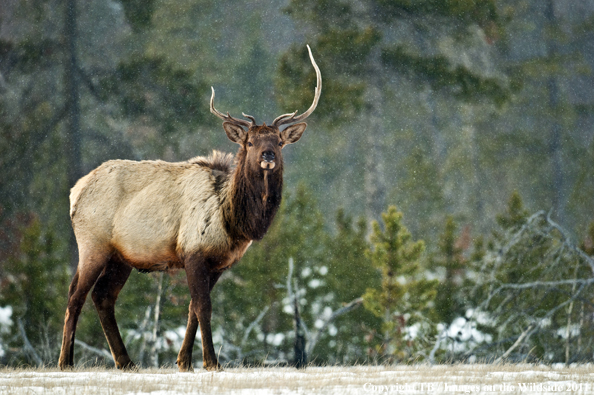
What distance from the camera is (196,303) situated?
7820 millimetres

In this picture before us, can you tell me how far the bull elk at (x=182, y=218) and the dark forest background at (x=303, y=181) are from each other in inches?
104

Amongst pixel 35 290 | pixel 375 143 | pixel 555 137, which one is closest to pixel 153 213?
pixel 35 290

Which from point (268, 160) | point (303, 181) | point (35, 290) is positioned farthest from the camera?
point (303, 181)

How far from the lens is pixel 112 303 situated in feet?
28.2

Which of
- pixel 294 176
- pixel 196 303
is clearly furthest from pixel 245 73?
pixel 196 303

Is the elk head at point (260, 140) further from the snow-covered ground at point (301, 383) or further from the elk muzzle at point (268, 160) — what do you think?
the snow-covered ground at point (301, 383)

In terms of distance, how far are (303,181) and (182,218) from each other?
902 cm

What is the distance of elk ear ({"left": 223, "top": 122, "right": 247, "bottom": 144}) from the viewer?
8.25 m

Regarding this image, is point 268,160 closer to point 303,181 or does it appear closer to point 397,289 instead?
point 397,289

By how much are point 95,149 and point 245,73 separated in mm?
9166

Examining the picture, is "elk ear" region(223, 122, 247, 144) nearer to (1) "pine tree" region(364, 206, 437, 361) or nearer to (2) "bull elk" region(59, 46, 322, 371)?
(2) "bull elk" region(59, 46, 322, 371)

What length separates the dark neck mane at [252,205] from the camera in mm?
8062

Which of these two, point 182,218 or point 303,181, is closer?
point 182,218

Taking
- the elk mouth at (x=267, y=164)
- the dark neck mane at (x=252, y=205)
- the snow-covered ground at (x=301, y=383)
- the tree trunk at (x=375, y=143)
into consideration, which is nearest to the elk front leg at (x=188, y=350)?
the snow-covered ground at (x=301, y=383)
